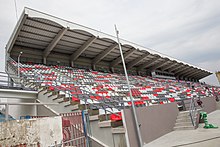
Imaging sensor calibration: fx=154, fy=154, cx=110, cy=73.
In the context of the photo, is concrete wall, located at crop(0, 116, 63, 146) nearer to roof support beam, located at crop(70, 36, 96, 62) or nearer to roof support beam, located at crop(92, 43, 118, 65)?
roof support beam, located at crop(70, 36, 96, 62)

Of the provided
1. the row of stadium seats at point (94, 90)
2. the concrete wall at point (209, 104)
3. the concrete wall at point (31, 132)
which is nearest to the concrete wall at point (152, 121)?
the row of stadium seats at point (94, 90)

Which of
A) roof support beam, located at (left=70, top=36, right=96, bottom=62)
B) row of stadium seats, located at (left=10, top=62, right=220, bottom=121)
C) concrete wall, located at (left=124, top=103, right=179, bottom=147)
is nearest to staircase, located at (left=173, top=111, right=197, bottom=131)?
concrete wall, located at (left=124, top=103, right=179, bottom=147)

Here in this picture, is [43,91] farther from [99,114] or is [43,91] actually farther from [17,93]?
[99,114]

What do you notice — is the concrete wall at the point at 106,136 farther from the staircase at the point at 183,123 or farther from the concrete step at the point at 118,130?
the staircase at the point at 183,123

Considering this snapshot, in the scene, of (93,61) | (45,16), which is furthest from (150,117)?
(93,61)

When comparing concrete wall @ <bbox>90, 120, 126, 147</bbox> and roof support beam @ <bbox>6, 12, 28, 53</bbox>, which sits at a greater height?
roof support beam @ <bbox>6, 12, 28, 53</bbox>

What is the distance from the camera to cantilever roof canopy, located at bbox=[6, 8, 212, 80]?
11.6 meters

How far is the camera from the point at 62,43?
14.7 metres

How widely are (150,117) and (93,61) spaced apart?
1384 centimetres

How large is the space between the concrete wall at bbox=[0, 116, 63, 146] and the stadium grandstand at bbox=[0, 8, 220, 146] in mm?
432

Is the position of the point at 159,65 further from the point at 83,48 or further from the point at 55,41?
the point at 55,41

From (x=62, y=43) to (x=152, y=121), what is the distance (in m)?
11.8

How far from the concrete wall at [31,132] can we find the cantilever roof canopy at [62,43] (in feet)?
29.9

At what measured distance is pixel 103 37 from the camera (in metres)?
14.5
